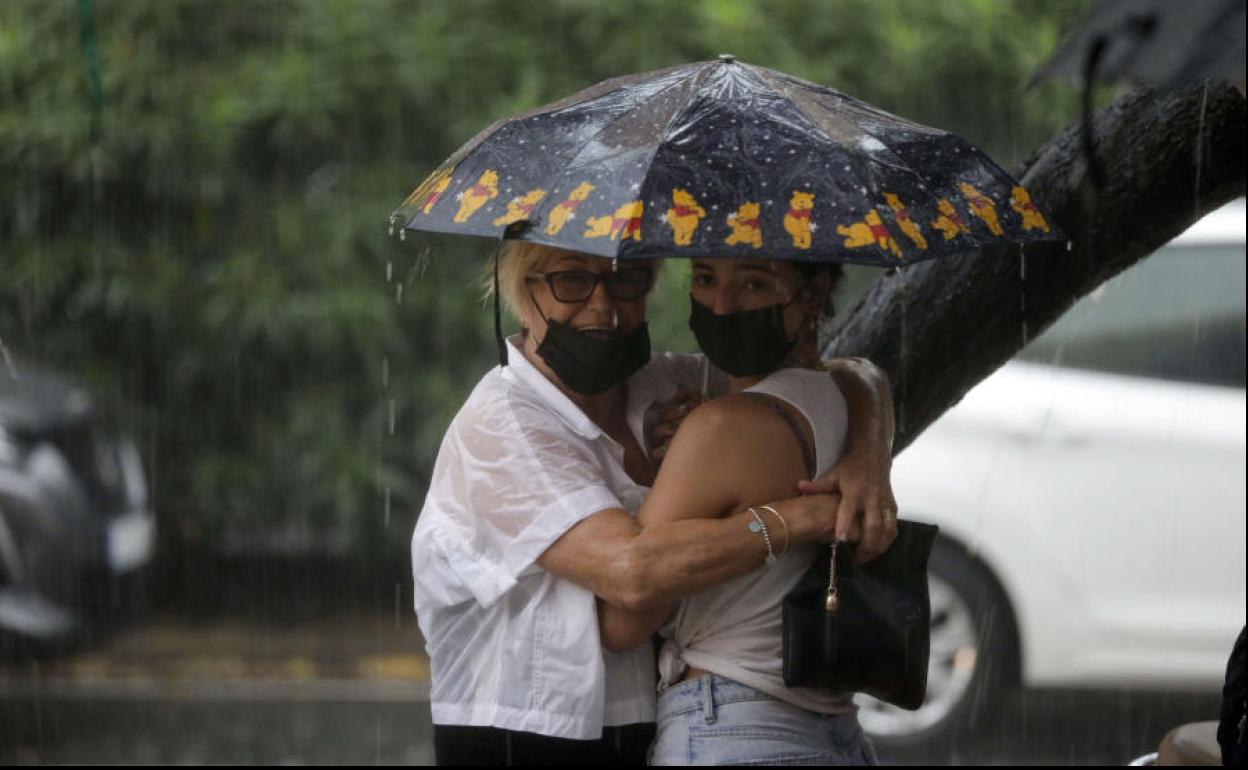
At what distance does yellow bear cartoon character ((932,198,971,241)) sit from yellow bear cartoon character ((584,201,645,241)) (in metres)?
0.50

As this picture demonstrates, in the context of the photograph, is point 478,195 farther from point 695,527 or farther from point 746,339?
point 695,527

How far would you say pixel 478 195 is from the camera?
9.52ft

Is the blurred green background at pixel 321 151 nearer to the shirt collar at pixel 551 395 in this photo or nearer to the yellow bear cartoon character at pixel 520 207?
the shirt collar at pixel 551 395

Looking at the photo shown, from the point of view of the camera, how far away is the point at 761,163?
278 cm

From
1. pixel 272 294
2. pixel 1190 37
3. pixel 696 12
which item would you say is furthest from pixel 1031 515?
pixel 1190 37

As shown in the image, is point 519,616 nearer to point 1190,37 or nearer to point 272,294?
point 1190,37

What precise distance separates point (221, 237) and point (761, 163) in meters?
5.43

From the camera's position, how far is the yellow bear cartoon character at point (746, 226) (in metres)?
2.67

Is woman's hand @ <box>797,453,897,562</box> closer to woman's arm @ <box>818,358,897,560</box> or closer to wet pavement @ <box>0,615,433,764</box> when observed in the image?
woman's arm @ <box>818,358,897,560</box>

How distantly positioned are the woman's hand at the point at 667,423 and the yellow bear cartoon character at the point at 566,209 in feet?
1.64

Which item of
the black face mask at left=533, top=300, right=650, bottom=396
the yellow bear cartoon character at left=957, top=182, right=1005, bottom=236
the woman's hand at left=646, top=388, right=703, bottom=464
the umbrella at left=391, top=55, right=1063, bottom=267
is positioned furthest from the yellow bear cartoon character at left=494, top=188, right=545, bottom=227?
the yellow bear cartoon character at left=957, top=182, right=1005, bottom=236

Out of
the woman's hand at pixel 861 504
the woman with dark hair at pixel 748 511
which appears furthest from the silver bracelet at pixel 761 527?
the woman's hand at pixel 861 504

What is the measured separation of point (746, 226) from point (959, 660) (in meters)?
4.34

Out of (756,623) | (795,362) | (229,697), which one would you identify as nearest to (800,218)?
(795,362)
